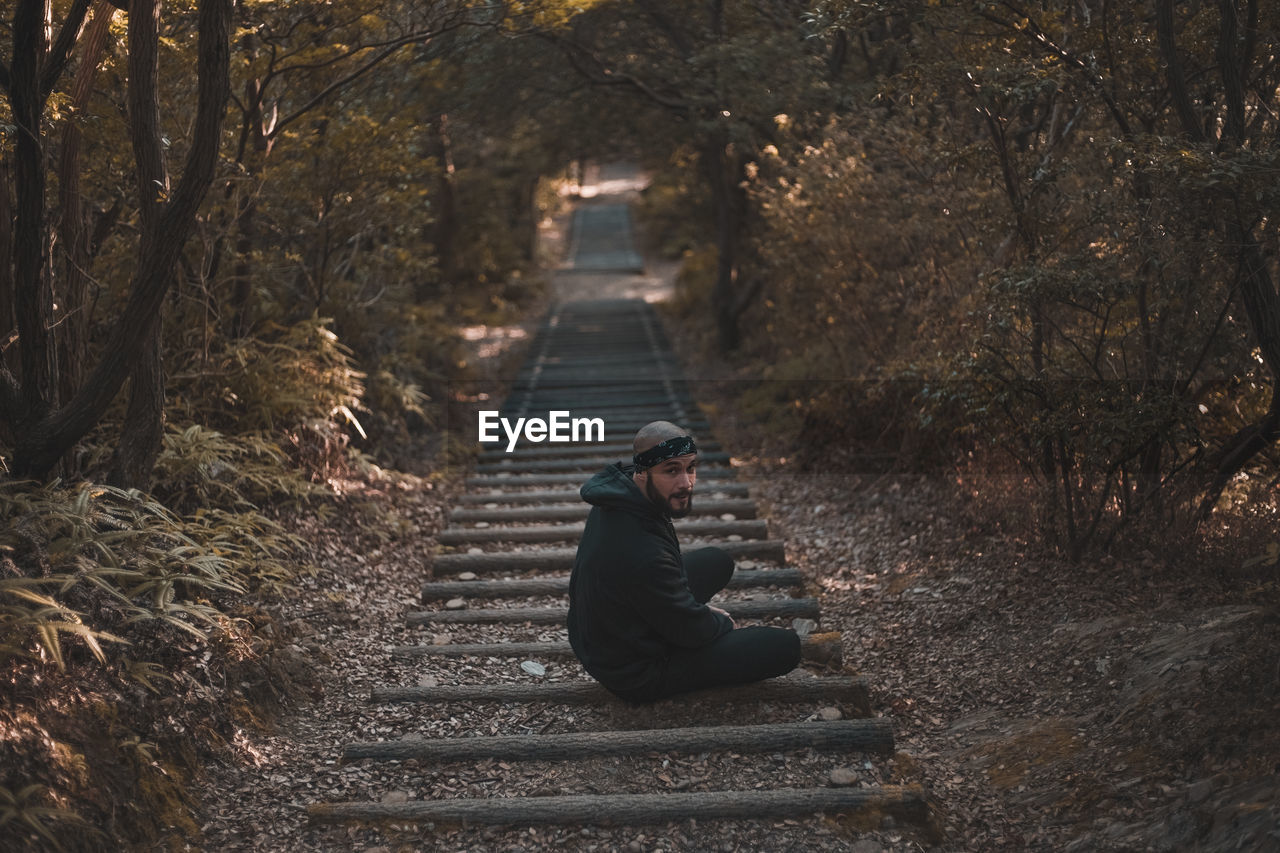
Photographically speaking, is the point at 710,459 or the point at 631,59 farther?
the point at 631,59

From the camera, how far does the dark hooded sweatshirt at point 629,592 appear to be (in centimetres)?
454

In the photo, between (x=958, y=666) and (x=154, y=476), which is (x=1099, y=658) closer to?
(x=958, y=666)

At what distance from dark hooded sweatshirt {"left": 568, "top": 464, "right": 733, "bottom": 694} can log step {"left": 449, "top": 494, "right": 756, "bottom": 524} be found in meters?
3.60

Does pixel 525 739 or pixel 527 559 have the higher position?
pixel 527 559

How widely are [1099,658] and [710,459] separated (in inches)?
217

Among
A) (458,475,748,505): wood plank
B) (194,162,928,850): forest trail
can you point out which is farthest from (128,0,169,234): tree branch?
(458,475,748,505): wood plank

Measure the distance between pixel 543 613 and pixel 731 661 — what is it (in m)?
1.80

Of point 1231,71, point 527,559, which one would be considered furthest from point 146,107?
point 1231,71

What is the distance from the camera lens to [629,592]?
4.56 m

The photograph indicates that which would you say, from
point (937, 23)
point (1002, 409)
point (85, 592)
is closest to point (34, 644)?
point (85, 592)

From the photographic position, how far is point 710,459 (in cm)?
1025

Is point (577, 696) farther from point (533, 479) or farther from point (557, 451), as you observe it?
point (557, 451)

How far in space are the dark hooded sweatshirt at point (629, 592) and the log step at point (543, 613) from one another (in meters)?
1.31

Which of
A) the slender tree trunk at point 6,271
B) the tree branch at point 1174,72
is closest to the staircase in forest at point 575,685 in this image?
the slender tree trunk at point 6,271
